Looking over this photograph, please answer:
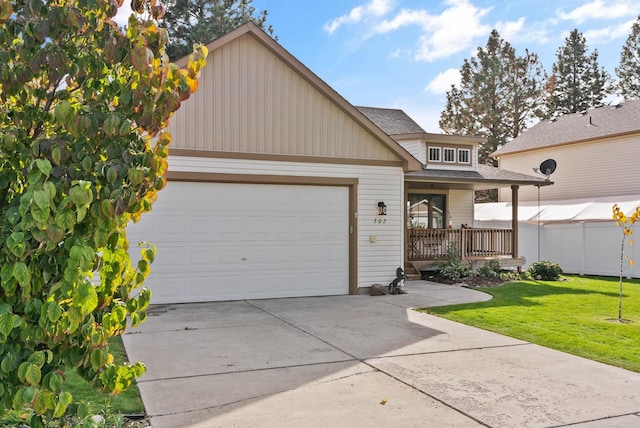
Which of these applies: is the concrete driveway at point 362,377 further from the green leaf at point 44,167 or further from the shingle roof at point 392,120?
the shingle roof at point 392,120

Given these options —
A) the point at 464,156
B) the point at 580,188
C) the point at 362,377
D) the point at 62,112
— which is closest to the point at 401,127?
the point at 464,156

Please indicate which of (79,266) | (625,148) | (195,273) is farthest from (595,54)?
(79,266)

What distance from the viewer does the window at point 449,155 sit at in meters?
16.9

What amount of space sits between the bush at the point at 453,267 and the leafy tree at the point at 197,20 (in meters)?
16.3

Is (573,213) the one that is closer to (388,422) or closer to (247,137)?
(247,137)

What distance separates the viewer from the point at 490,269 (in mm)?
15078

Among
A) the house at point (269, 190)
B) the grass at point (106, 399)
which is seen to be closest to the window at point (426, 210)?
the house at point (269, 190)

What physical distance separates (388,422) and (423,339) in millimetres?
3097

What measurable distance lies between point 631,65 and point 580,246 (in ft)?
77.4

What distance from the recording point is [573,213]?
1839 centimetres

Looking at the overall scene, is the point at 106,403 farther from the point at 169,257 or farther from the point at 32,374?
the point at 169,257

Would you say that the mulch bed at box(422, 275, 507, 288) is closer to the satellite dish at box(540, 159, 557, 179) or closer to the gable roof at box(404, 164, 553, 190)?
the gable roof at box(404, 164, 553, 190)

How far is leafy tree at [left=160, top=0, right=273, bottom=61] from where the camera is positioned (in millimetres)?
25328

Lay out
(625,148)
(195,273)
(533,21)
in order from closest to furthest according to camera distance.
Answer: (195,273) → (533,21) → (625,148)
